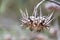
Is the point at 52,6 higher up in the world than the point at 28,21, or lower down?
higher up

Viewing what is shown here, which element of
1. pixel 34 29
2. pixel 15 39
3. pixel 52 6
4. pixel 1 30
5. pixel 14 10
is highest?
pixel 14 10

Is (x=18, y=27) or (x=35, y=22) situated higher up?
(x=18, y=27)

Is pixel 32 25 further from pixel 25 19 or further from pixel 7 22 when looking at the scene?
pixel 7 22

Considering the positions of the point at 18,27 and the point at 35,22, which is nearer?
the point at 35,22

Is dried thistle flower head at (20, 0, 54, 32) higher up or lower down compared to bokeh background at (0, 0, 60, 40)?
lower down

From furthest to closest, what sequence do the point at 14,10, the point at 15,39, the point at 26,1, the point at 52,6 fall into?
1. the point at 14,10
2. the point at 26,1
3. the point at 15,39
4. the point at 52,6

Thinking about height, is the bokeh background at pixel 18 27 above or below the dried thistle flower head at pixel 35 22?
above

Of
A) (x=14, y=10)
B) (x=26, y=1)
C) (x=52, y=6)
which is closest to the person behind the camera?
(x=52, y=6)

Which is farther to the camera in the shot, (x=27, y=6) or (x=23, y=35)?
(x=27, y=6)

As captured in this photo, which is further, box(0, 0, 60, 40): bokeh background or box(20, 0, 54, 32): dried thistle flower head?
box(0, 0, 60, 40): bokeh background

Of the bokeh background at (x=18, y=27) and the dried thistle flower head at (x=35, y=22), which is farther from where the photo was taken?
the bokeh background at (x=18, y=27)

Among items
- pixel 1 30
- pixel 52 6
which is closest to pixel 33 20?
pixel 52 6
